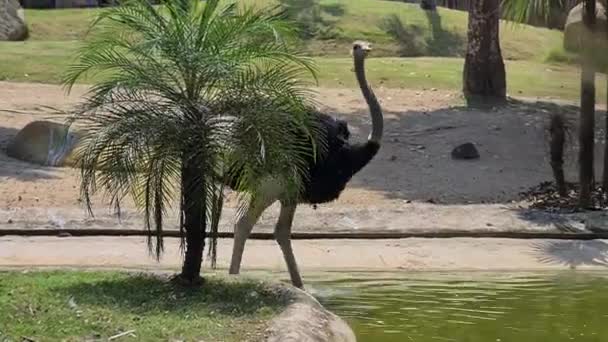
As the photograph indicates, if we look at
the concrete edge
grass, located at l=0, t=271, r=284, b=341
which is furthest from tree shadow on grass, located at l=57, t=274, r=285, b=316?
the concrete edge

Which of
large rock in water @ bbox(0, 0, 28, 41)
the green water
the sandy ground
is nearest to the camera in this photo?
the green water

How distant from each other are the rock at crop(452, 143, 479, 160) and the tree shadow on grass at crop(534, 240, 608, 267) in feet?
13.9

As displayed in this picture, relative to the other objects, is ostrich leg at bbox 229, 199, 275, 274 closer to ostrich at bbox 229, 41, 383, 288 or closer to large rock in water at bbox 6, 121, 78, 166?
ostrich at bbox 229, 41, 383, 288

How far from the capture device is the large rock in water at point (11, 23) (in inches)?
891

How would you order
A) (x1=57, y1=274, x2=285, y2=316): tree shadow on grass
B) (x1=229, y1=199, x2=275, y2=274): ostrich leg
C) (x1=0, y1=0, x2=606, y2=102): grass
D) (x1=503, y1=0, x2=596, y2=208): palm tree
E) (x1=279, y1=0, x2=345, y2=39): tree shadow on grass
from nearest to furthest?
(x1=57, y1=274, x2=285, y2=316): tree shadow on grass < (x1=229, y1=199, x2=275, y2=274): ostrich leg < (x1=503, y1=0, x2=596, y2=208): palm tree < (x1=0, y1=0, x2=606, y2=102): grass < (x1=279, y1=0, x2=345, y2=39): tree shadow on grass

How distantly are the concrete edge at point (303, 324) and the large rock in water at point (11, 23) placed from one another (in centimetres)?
1616

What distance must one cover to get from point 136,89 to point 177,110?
0.89ft

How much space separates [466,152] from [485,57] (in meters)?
4.10

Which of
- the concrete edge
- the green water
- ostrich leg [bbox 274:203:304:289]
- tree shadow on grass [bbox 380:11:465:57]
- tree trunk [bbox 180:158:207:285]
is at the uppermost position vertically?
tree trunk [bbox 180:158:207:285]

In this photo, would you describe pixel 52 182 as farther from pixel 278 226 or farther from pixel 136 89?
pixel 136 89

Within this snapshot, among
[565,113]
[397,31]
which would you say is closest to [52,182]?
[565,113]

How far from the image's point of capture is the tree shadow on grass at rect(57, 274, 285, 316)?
701 cm

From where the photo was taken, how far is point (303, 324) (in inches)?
271

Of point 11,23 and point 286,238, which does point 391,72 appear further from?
point 286,238
